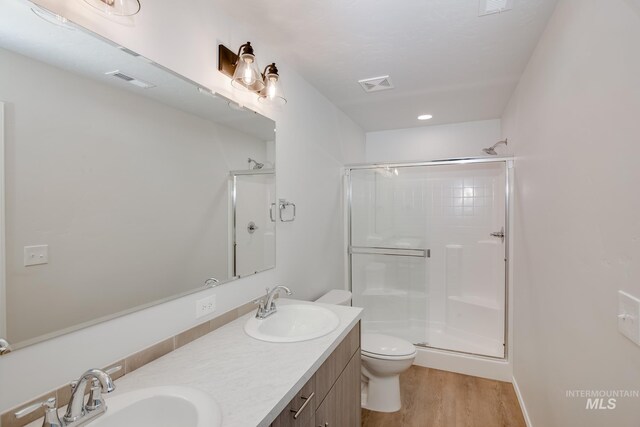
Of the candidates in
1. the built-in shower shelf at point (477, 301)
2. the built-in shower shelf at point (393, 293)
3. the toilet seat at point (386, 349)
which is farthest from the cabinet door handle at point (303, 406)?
the built-in shower shelf at point (477, 301)

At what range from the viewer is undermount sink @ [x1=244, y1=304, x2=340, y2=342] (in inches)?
58.9

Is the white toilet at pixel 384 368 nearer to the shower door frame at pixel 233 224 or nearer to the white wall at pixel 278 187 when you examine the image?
the white wall at pixel 278 187

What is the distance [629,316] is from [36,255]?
5.41ft

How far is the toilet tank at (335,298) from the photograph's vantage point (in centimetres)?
242

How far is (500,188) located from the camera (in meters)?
3.16

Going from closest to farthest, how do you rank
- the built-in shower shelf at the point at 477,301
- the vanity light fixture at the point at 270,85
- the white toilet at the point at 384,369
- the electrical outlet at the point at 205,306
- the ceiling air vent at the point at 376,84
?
the electrical outlet at the point at 205,306
the vanity light fixture at the point at 270,85
the white toilet at the point at 384,369
the ceiling air vent at the point at 376,84
the built-in shower shelf at the point at 477,301

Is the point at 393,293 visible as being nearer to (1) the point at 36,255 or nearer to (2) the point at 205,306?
(2) the point at 205,306

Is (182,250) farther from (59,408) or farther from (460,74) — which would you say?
(460,74)

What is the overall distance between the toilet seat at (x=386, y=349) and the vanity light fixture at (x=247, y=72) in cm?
182

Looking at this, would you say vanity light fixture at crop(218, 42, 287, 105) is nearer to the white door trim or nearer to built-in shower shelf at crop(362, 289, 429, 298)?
the white door trim

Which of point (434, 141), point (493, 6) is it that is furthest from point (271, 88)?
point (434, 141)

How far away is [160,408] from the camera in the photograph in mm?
879

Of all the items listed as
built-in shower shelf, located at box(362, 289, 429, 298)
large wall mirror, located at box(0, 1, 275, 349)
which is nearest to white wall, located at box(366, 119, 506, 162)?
built-in shower shelf, located at box(362, 289, 429, 298)

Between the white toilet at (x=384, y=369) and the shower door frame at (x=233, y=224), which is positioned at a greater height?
the shower door frame at (x=233, y=224)
